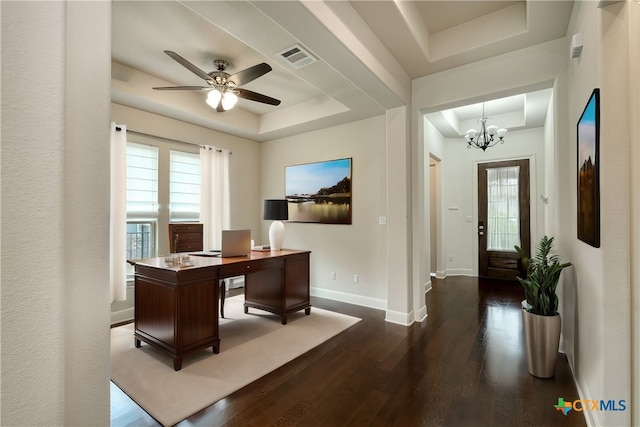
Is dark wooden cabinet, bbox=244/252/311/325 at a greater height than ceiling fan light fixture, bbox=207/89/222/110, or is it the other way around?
ceiling fan light fixture, bbox=207/89/222/110

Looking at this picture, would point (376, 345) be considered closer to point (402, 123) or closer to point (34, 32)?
point (402, 123)

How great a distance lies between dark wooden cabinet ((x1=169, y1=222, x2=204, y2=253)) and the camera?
11.8ft

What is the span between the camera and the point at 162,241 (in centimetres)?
413

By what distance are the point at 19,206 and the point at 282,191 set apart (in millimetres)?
4500

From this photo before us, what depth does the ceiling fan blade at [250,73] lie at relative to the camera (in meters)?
2.60

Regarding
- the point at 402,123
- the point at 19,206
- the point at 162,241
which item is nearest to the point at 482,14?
the point at 402,123

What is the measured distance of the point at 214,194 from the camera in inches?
186

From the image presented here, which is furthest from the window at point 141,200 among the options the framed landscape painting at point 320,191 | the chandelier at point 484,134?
the chandelier at point 484,134

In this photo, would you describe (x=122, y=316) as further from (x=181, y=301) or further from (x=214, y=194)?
(x=214, y=194)

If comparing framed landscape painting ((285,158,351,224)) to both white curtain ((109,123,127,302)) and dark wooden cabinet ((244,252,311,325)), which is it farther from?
white curtain ((109,123,127,302))

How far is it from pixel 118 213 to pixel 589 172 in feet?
14.7

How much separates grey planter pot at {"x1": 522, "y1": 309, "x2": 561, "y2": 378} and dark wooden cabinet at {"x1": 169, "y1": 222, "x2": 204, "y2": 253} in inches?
143

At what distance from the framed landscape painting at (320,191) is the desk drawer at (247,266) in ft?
4.96

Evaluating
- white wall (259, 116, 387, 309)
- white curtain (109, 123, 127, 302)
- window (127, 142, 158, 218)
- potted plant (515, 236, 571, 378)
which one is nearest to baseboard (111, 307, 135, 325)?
white curtain (109, 123, 127, 302)
